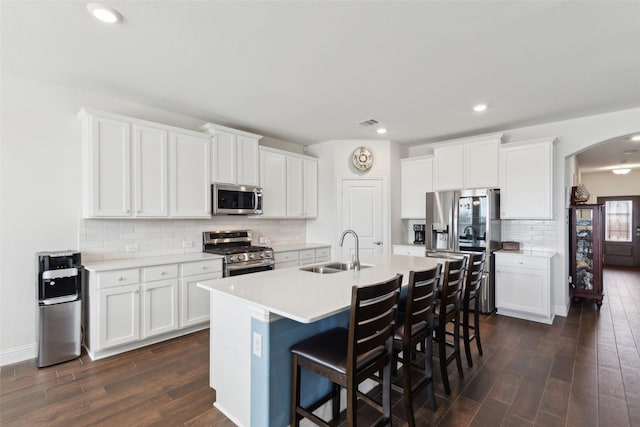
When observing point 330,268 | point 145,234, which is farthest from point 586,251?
point 145,234

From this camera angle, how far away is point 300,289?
2.09m

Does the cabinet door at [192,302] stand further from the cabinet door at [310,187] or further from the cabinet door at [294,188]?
the cabinet door at [310,187]

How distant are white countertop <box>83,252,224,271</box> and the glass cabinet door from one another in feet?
17.8

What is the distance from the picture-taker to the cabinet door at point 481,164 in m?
4.53

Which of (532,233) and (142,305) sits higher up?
(532,233)

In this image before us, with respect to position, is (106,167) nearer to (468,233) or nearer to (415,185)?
(415,185)

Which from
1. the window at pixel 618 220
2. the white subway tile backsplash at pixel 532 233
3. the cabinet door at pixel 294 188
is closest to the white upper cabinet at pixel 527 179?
the white subway tile backsplash at pixel 532 233

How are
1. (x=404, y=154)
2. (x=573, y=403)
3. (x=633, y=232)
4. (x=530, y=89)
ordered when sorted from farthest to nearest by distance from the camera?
(x=633, y=232) → (x=404, y=154) → (x=530, y=89) → (x=573, y=403)

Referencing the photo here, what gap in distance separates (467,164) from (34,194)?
17.6ft

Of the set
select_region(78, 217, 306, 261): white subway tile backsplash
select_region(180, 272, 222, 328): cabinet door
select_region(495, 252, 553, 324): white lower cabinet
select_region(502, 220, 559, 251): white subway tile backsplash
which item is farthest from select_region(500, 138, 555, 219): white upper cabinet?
select_region(180, 272, 222, 328): cabinet door

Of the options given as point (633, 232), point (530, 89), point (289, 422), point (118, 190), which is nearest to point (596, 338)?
point (530, 89)

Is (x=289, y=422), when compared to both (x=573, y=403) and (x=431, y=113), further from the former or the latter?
(x=431, y=113)

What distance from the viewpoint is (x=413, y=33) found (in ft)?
7.51

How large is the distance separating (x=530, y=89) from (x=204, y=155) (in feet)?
12.4
